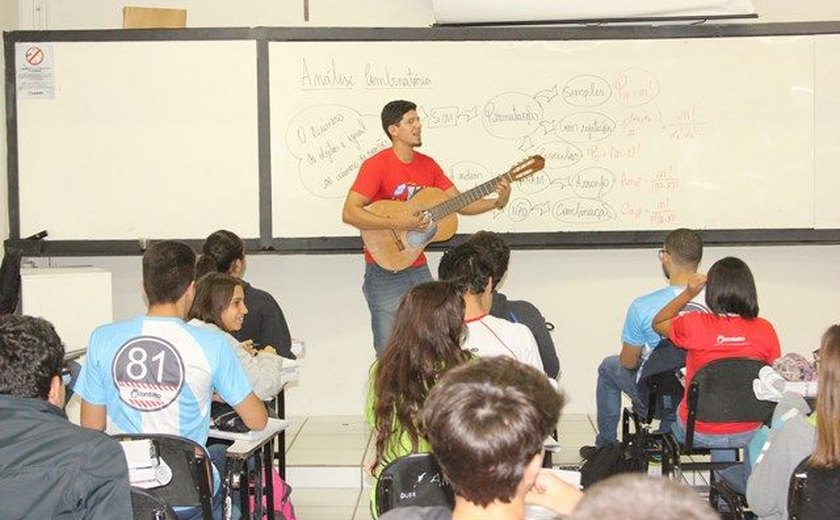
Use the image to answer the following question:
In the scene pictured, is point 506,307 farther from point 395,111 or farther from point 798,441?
point 798,441

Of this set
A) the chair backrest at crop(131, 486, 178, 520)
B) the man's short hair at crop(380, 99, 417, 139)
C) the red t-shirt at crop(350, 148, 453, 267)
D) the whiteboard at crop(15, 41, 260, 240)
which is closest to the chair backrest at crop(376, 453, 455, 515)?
the chair backrest at crop(131, 486, 178, 520)

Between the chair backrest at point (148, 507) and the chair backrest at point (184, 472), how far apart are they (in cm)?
28

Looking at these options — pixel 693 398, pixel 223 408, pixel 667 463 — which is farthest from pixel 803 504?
pixel 223 408

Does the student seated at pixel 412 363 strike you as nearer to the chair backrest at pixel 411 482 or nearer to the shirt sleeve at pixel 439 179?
the chair backrest at pixel 411 482

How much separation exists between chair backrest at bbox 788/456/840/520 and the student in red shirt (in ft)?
4.01

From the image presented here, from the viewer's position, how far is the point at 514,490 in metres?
Result: 1.67

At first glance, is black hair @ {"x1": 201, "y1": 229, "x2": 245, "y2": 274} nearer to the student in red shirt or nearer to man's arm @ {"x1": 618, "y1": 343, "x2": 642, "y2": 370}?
man's arm @ {"x1": 618, "y1": 343, "x2": 642, "y2": 370}

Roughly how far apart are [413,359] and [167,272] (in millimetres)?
882

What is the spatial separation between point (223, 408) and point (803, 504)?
2096 millimetres

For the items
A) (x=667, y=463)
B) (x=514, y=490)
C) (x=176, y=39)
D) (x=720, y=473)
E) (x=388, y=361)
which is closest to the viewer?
(x=514, y=490)

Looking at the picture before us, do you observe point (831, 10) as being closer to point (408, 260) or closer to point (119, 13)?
point (408, 260)

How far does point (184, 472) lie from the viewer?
2.87 metres

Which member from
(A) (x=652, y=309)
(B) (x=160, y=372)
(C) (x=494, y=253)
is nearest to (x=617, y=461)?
(A) (x=652, y=309)

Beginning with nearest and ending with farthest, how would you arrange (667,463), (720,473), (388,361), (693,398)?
1. (388,361)
2. (720,473)
3. (693,398)
4. (667,463)
